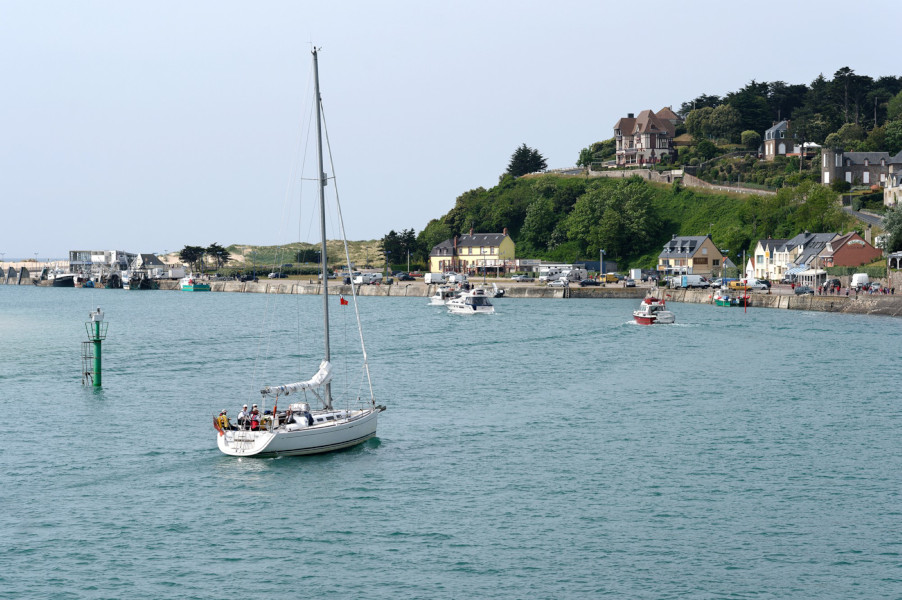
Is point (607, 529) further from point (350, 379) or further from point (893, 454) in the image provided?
point (350, 379)

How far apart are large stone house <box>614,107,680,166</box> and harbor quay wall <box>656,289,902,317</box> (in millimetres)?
76112

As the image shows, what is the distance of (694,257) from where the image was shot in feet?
483

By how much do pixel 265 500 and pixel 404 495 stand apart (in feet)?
15.2

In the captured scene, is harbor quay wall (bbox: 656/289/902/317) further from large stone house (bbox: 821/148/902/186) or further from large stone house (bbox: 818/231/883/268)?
large stone house (bbox: 821/148/902/186)

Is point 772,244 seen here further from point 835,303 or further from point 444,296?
point 444,296

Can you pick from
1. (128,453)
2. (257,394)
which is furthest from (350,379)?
(128,453)

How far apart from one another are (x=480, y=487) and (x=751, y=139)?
17142 centimetres

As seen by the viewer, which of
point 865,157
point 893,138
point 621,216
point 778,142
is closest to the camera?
point 865,157

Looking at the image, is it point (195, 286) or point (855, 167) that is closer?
point (855, 167)

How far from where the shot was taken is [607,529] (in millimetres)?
28016

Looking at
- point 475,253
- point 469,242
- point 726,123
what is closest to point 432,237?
point 469,242

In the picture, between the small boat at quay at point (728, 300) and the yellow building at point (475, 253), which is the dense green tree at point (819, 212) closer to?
the small boat at quay at point (728, 300)

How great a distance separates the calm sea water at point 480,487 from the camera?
80.8 ft

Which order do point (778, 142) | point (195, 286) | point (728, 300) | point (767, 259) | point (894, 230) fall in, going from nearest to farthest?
point (894, 230), point (728, 300), point (767, 259), point (778, 142), point (195, 286)
